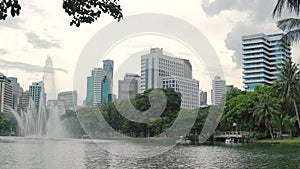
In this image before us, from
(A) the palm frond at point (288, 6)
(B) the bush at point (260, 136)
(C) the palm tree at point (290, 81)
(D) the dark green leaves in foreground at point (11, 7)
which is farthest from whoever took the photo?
(B) the bush at point (260, 136)

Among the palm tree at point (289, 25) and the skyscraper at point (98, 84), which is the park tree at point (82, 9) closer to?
the palm tree at point (289, 25)

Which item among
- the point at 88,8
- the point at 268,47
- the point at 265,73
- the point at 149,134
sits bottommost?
the point at 149,134

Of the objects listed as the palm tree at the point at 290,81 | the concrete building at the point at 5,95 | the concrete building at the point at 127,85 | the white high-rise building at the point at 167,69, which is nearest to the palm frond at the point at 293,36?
the white high-rise building at the point at 167,69

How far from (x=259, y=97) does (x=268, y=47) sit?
285ft

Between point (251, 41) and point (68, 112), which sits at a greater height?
point (251, 41)

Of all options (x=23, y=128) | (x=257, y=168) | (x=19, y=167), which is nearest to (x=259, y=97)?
(x=23, y=128)

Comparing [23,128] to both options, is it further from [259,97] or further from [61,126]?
[259,97]

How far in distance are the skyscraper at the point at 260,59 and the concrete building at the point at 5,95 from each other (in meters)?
76.2

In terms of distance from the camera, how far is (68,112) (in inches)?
2761

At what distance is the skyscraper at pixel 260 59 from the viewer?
13362 cm

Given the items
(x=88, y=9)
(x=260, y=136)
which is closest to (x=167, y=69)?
(x=88, y=9)

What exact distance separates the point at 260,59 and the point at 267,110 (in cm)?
8609

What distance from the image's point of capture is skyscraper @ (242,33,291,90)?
438ft

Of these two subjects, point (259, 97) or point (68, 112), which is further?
point (68, 112)
